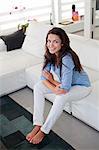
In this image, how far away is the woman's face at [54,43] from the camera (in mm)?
1938

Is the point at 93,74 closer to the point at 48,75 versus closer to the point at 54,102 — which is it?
the point at 48,75

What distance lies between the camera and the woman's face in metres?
1.94

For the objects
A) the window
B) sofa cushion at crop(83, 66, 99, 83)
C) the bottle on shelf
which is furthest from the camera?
the bottle on shelf

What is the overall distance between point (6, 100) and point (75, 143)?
1131 millimetres

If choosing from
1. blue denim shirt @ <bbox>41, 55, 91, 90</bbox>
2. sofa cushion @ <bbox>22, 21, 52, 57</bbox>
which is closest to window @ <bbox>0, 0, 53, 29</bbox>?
sofa cushion @ <bbox>22, 21, 52, 57</bbox>

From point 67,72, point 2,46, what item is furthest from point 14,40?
point 67,72

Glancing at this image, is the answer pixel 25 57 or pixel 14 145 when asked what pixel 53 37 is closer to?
pixel 14 145

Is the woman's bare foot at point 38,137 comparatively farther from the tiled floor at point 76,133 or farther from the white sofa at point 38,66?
the white sofa at point 38,66

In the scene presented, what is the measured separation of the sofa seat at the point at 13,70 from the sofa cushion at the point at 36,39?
12 centimetres

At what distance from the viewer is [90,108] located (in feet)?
6.70

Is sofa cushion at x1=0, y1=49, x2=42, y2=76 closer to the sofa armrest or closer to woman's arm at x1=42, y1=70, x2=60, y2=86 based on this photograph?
the sofa armrest

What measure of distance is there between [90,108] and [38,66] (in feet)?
3.62

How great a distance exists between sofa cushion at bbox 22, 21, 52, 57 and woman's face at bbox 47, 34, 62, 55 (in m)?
1.15

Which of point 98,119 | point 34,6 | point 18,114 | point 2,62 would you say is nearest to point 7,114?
point 18,114
